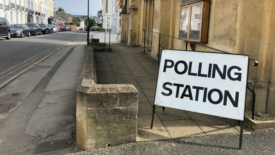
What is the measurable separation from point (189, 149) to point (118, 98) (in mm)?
1232

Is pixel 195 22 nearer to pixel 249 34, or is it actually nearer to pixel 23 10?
pixel 249 34

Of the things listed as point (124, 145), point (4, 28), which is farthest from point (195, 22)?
point (4, 28)

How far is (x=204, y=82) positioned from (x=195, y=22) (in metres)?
3.29

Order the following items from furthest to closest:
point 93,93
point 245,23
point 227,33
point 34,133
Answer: point 227,33
point 245,23
point 34,133
point 93,93

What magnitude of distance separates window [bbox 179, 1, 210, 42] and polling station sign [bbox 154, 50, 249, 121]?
2635 millimetres

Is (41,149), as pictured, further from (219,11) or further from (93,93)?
(219,11)

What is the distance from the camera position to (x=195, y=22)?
6.59 meters

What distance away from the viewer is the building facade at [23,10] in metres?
40.7

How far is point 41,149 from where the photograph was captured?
362cm

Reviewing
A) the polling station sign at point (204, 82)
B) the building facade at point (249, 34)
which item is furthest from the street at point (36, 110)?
the building facade at point (249, 34)

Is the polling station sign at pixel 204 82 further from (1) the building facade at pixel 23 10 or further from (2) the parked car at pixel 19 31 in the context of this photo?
(1) the building facade at pixel 23 10

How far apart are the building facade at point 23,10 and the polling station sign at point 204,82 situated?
41589 millimetres

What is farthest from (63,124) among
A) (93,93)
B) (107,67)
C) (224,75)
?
(107,67)

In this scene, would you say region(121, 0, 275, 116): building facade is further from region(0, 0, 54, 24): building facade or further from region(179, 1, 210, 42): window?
region(0, 0, 54, 24): building facade
